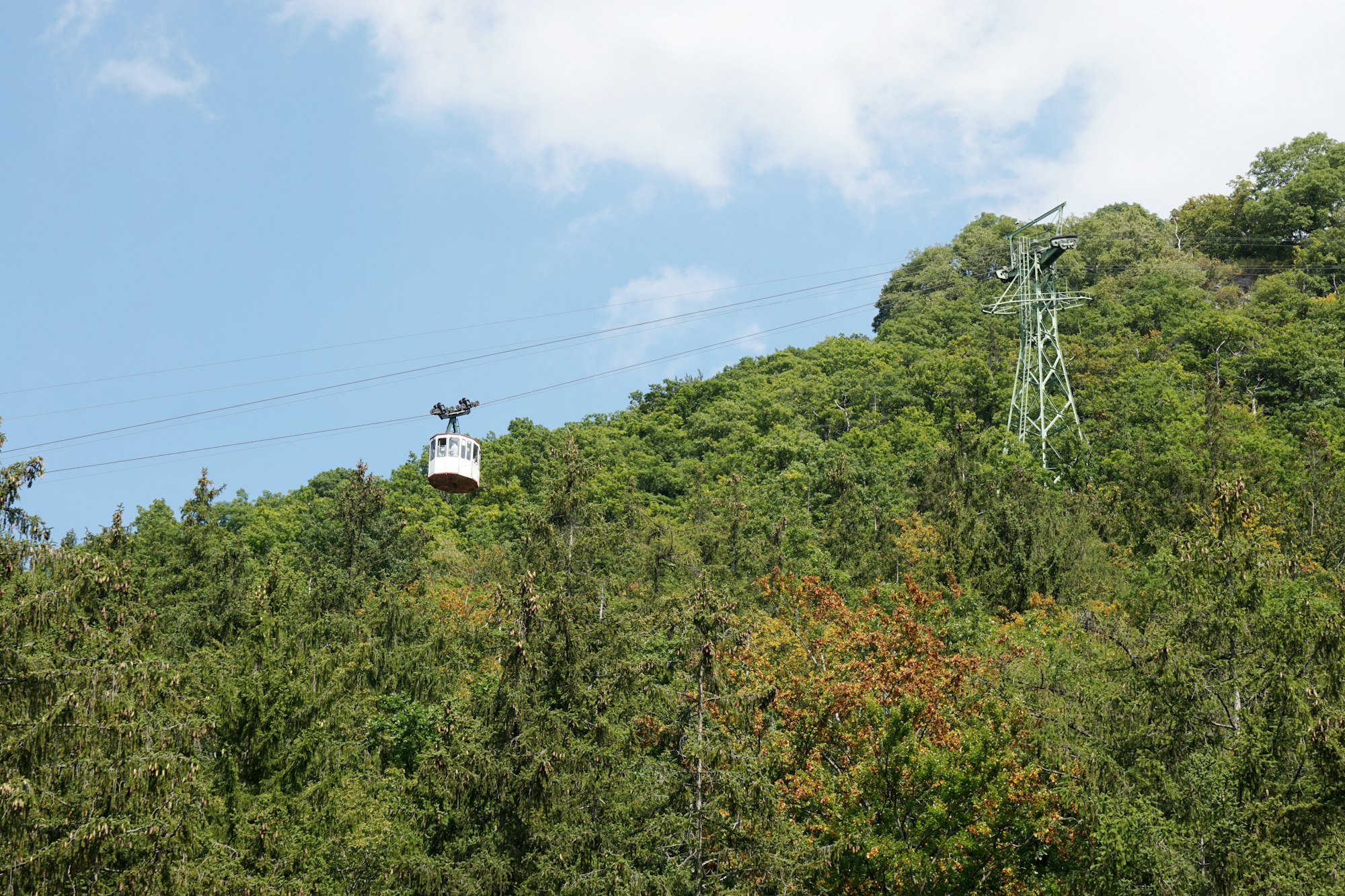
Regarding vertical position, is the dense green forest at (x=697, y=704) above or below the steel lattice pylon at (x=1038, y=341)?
below

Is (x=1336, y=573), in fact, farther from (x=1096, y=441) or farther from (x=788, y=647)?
(x=1096, y=441)

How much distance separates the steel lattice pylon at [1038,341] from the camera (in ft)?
207

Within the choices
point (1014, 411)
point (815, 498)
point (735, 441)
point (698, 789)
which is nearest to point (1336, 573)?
point (698, 789)

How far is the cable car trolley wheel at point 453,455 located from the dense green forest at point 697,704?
2203mm

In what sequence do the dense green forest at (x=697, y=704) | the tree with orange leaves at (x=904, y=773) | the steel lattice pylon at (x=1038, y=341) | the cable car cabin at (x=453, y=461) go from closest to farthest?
1. the dense green forest at (x=697, y=704)
2. the tree with orange leaves at (x=904, y=773)
3. the cable car cabin at (x=453, y=461)
4. the steel lattice pylon at (x=1038, y=341)

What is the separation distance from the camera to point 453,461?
29.3m

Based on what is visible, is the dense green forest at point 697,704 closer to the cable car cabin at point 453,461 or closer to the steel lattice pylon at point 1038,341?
the cable car cabin at point 453,461

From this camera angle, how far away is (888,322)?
98125mm

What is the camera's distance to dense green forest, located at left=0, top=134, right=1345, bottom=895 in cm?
1838

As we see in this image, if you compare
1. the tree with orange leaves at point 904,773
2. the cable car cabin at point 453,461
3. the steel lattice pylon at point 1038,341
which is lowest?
the tree with orange leaves at point 904,773

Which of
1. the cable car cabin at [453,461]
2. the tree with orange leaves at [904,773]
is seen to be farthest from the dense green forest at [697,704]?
the cable car cabin at [453,461]

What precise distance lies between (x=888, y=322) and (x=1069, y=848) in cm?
7582

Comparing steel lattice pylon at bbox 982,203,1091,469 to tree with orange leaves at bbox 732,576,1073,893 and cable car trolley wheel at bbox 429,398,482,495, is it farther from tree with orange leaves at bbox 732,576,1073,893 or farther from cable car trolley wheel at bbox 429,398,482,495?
cable car trolley wheel at bbox 429,398,482,495

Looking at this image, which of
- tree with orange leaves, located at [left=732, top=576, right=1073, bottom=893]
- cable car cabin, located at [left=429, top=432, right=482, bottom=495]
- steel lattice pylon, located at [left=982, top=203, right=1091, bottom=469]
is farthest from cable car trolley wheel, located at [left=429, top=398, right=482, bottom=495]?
steel lattice pylon, located at [left=982, top=203, right=1091, bottom=469]
